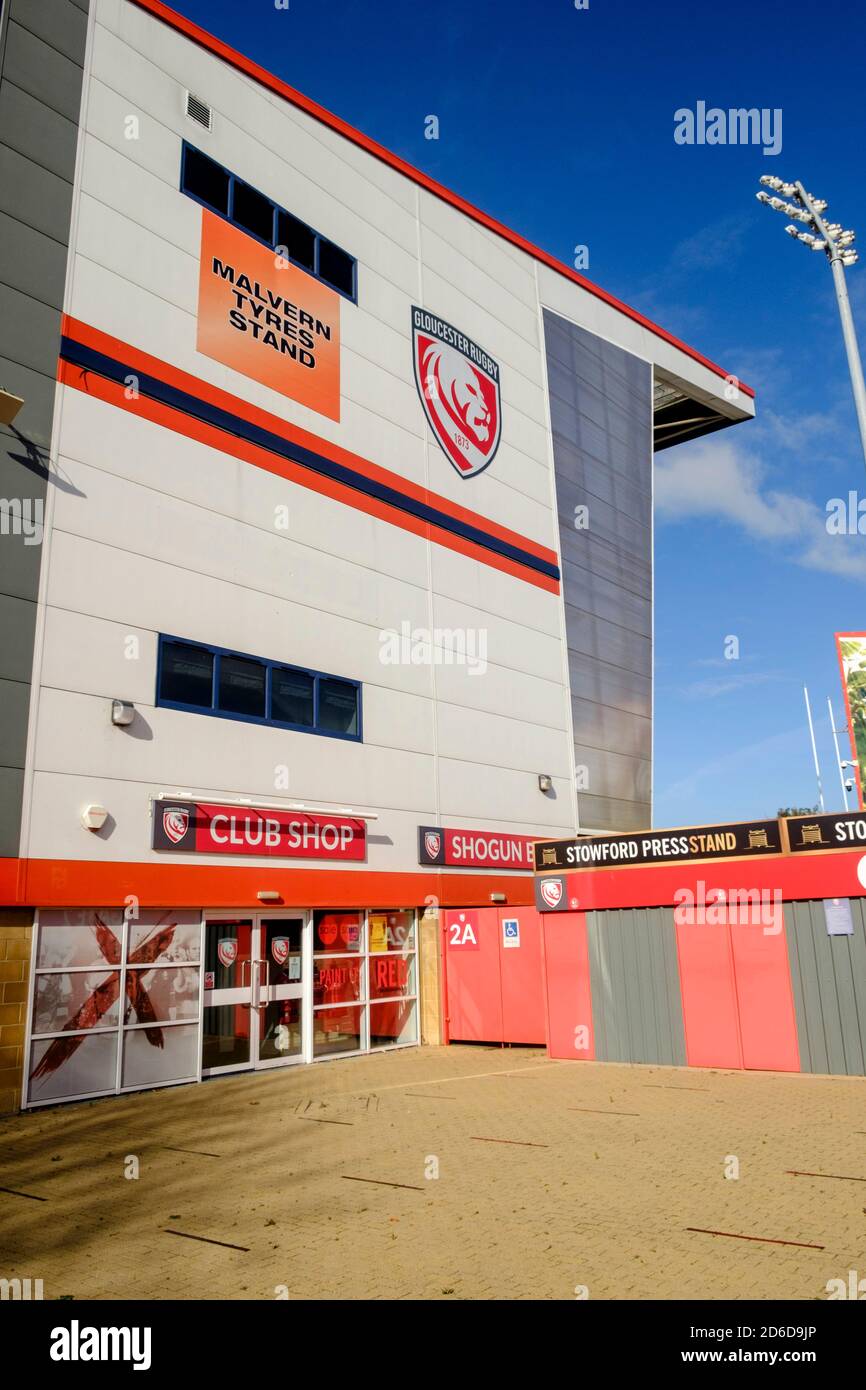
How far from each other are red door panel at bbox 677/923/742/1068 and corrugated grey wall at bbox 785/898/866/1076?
108 centimetres

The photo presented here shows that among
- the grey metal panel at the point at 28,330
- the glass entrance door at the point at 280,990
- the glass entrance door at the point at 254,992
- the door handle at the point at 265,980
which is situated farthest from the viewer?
the glass entrance door at the point at 280,990

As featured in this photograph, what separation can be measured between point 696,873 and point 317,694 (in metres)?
8.65

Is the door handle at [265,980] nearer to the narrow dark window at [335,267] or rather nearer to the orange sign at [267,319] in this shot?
the orange sign at [267,319]

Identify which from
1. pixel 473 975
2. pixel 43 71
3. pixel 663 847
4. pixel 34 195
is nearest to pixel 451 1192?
pixel 663 847

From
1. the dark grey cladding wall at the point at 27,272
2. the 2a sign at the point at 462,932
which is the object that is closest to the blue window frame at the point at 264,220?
the dark grey cladding wall at the point at 27,272

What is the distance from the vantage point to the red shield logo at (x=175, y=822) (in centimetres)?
1647

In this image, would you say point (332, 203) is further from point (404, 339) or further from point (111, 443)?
point (111, 443)

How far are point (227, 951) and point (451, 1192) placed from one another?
9789 mm

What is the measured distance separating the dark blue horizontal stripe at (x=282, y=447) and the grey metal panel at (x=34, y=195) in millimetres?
2081

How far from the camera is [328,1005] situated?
19500 mm

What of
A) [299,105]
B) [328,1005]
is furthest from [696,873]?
[299,105]

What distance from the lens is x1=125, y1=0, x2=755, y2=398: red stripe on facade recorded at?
20.3m

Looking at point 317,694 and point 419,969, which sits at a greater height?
point 317,694

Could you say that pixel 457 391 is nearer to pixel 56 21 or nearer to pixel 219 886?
pixel 56 21
